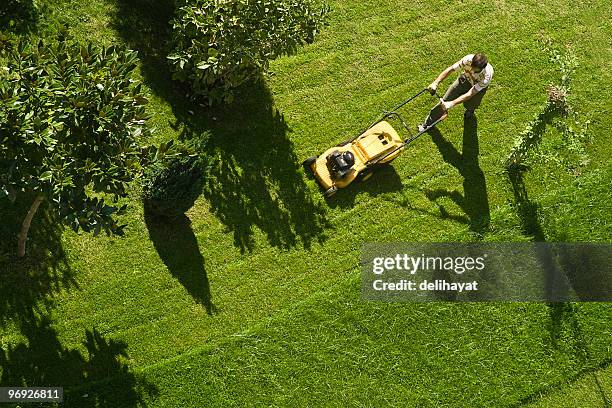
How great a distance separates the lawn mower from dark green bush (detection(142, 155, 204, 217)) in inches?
90.5

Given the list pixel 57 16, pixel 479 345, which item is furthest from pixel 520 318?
pixel 57 16

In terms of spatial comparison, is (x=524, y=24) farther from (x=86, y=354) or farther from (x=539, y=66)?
(x=86, y=354)

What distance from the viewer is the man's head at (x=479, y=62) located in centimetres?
1143

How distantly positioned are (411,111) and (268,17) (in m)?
3.56

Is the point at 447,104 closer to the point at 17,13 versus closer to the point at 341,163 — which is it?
the point at 341,163

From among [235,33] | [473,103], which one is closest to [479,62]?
[473,103]

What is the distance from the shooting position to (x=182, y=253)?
11727 mm

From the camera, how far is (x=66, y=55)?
8.67 metres

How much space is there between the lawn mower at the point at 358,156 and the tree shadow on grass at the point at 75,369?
449cm

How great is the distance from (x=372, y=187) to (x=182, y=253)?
3.67 metres

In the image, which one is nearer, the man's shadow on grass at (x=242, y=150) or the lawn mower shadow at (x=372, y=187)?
the man's shadow on grass at (x=242, y=150)

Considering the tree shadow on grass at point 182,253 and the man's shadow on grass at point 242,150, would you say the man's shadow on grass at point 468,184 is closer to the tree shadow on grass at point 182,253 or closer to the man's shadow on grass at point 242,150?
the man's shadow on grass at point 242,150

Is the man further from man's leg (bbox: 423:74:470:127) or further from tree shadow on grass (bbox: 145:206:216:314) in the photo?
tree shadow on grass (bbox: 145:206:216:314)

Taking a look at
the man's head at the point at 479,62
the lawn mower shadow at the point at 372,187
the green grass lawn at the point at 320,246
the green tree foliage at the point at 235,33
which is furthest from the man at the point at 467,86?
the green tree foliage at the point at 235,33
